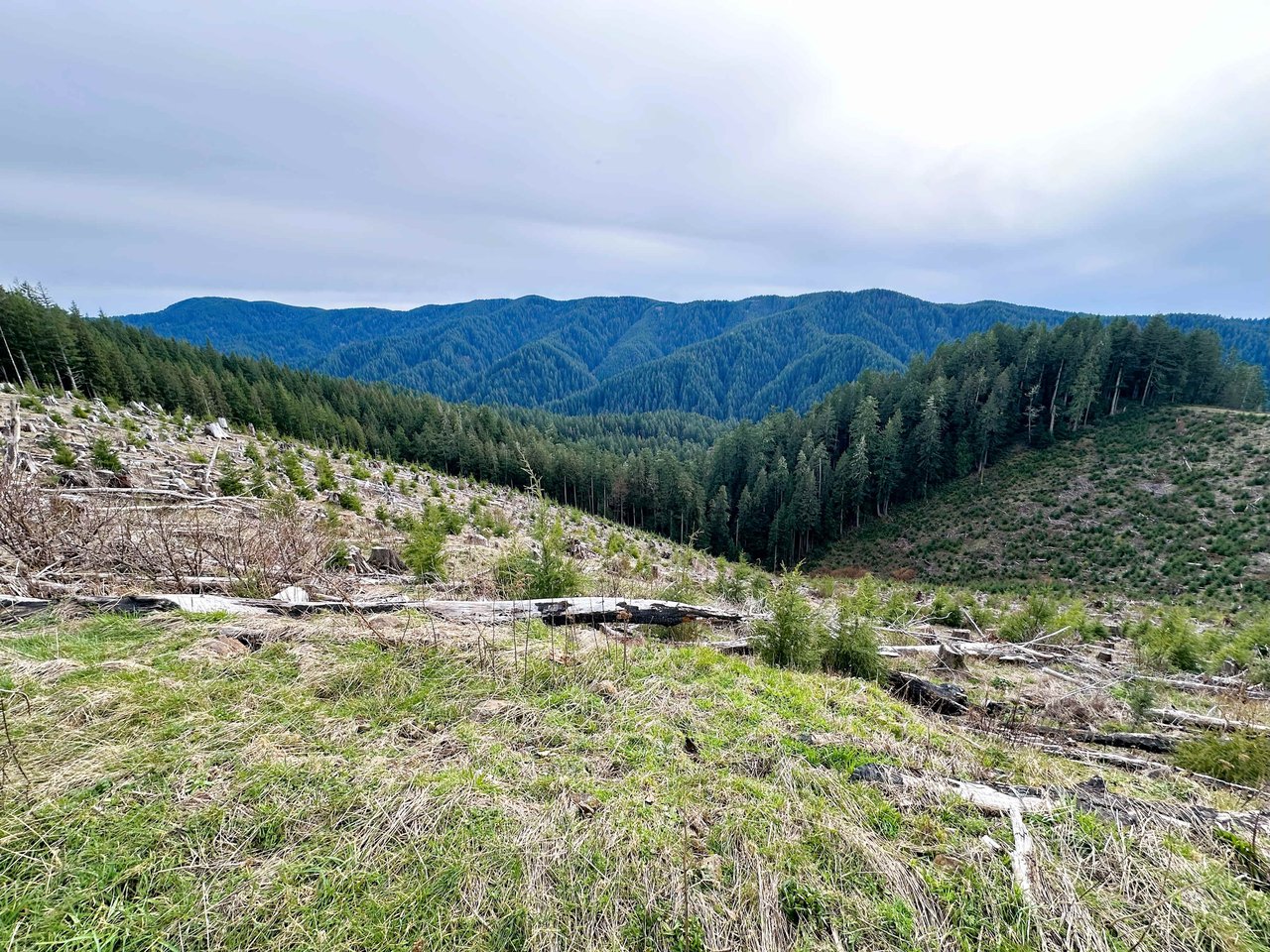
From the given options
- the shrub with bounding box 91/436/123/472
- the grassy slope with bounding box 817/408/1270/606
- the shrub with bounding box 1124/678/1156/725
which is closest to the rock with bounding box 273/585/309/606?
the shrub with bounding box 91/436/123/472

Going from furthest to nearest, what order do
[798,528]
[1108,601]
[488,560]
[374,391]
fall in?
[374,391]
[798,528]
[1108,601]
[488,560]

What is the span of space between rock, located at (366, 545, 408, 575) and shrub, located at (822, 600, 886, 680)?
8.74 metres

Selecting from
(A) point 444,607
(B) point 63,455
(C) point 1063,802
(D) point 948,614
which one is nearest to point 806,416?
(D) point 948,614

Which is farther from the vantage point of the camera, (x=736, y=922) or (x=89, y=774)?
(x=89, y=774)

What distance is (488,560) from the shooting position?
1118 cm

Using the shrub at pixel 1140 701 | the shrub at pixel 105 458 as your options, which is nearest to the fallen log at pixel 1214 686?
the shrub at pixel 1140 701

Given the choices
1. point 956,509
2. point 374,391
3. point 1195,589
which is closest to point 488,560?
point 1195,589

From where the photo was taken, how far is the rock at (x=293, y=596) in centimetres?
630

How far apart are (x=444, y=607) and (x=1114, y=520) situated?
1806 inches

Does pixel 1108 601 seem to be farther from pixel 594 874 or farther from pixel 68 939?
pixel 68 939

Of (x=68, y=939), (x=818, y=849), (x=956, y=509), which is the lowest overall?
(x=956, y=509)

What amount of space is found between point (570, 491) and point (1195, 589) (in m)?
53.9

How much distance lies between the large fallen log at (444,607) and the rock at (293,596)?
0.02 m

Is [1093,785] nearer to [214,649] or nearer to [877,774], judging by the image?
[877,774]
